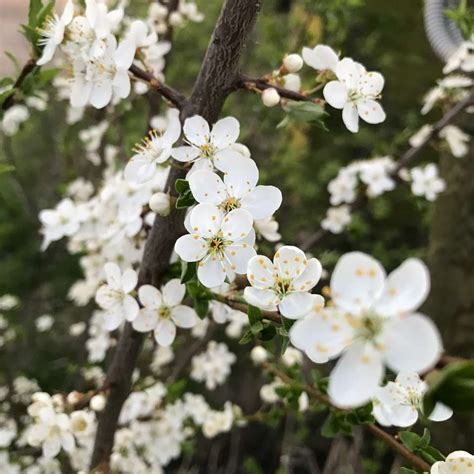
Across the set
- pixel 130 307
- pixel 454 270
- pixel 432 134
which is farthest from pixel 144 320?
pixel 454 270

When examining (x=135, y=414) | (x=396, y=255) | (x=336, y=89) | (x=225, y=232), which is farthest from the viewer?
(x=396, y=255)

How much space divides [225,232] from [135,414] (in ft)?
2.70

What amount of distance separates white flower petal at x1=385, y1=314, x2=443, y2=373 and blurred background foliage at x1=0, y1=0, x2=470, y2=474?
149 centimetres

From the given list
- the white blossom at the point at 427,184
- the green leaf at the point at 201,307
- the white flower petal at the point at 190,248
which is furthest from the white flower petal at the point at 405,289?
the white blossom at the point at 427,184

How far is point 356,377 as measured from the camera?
14.0 inches

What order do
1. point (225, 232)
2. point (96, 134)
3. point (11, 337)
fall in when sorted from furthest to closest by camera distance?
1. point (11, 337)
2. point (96, 134)
3. point (225, 232)

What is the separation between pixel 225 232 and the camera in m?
0.53

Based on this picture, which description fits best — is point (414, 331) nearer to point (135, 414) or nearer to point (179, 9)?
point (135, 414)

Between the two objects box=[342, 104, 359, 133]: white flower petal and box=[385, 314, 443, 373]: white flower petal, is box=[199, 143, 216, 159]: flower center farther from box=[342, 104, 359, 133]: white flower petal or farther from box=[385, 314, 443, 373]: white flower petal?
box=[385, 314, 443, 373]: white flower petal

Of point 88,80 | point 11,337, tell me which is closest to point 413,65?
point 11,337

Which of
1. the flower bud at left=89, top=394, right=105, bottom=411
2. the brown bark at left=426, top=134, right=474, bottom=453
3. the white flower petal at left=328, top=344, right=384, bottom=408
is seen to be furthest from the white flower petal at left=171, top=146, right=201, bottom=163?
the brown bark at left=426, top=134, right=474, bottom=453

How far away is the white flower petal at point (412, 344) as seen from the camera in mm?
337

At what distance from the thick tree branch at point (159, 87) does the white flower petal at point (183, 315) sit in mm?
261

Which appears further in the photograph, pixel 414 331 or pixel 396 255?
pixel 396 255
